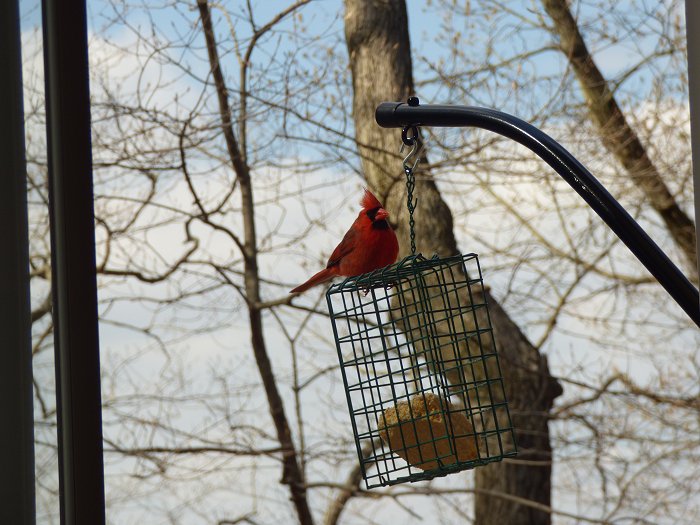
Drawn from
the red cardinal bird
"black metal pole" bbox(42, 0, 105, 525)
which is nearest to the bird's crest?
the red cardinal bird

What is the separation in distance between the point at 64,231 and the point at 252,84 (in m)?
2.14

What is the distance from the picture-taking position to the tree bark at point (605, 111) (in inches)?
133

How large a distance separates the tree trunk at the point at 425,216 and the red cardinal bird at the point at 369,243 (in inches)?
65.2

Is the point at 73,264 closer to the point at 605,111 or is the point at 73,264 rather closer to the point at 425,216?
the point at 425,216

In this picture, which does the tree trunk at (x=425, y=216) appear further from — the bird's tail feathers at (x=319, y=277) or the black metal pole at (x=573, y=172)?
the black metal pole at (x=573, y=172)

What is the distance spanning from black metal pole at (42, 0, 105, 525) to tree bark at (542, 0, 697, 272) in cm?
253

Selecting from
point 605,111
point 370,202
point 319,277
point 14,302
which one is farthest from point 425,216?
point 14,302

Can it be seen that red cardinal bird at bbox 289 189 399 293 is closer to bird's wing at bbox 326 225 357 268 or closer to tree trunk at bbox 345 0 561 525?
bird's wing at bbox 326 225 357 268

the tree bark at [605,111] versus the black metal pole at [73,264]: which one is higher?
the tree bark at [605,111]

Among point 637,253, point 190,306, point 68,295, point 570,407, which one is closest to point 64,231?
point 68,295

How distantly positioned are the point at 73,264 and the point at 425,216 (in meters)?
2.15

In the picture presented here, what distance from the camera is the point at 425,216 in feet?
10.7

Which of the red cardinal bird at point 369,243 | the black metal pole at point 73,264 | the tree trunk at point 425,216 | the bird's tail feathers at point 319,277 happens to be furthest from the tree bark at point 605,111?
the black metal pole at point 73,264

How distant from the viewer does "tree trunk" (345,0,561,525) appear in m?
3.28
